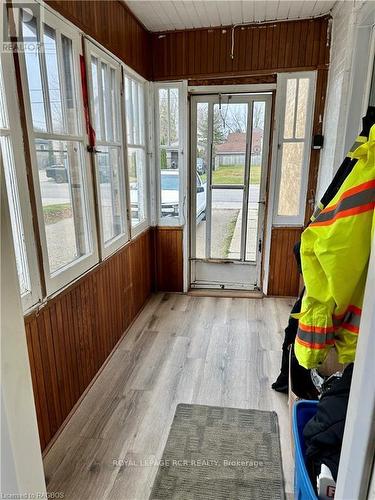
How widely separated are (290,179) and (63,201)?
224cm

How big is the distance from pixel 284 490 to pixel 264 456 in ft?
0.60

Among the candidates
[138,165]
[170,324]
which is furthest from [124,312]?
[138,165]

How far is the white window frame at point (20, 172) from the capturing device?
1.31 meters

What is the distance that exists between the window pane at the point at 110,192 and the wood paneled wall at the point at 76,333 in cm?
21

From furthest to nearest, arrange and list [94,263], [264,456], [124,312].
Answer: [124,312], [94,263], [264,456]

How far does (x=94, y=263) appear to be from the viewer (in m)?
2.16

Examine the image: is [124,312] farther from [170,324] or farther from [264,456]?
[264,456]

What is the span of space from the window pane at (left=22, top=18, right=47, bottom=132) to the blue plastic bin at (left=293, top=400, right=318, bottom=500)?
1696mm

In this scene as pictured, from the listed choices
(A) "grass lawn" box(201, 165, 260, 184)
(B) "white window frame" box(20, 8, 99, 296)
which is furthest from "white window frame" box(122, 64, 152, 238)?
(B) "white window frame" box(20, 8, 99, 296)

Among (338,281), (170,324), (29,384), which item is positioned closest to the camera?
(29,384)

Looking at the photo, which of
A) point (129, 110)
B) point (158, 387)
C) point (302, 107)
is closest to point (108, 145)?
point (129, 110)

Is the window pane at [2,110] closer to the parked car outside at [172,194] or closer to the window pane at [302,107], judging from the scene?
the parked car outside at [172,194]

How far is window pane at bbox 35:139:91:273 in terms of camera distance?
1.65 meters

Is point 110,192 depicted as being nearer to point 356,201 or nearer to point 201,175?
point 201,175
